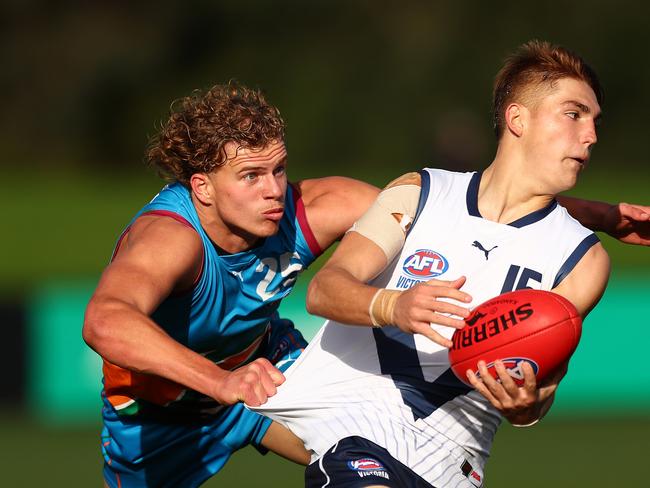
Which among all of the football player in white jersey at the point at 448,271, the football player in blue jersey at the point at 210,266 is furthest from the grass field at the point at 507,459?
the football player in white jersey at the point at 448,271

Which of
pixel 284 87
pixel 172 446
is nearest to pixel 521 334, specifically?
pixel 172 446

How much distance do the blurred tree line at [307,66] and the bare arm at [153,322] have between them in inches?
678

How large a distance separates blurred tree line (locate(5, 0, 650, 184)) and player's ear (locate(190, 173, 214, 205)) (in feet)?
55.1

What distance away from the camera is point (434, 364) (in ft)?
15.6

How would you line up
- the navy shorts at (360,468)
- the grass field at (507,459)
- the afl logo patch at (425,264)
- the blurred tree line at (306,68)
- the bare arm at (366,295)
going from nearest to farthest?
1. the bare arm at (366,295)
2. the navy shorts at (360,468)
3. the afl logo patch at (425,264)
4. the grass field at (507,459)
5. the blurred tree line at (306,68)

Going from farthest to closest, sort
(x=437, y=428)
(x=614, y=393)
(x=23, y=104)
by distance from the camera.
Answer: (x=23, y=104) < (x=614, y=393) < (x=437, y=428)

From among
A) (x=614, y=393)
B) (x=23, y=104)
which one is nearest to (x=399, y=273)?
(x=614, y=393)

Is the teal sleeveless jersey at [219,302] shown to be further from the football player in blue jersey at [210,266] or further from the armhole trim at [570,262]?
the armhole trim at [570,262]

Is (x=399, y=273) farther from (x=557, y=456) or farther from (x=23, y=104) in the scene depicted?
(x=23, y=104)

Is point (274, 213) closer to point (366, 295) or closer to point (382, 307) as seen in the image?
point (366, 295)

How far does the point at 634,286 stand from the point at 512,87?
22.4ft

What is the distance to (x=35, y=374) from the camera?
11.2 metres

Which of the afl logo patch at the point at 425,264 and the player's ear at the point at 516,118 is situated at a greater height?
the player's ear at the point at 516,118

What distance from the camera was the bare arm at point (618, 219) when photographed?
212 inches
